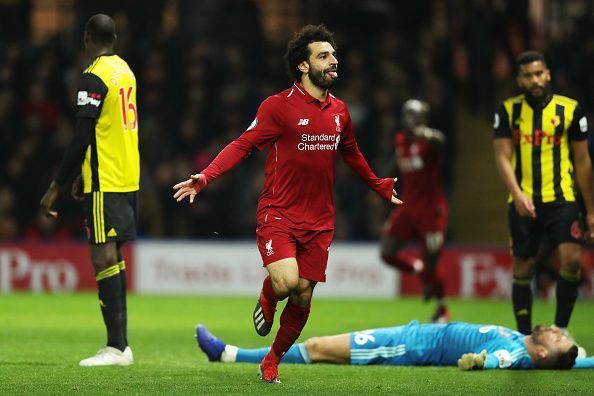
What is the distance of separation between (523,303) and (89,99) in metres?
3.70

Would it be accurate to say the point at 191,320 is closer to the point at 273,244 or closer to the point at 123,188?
the point at 123,188

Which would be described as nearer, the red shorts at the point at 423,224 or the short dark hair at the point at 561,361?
the short dark hair at the point at 561,361

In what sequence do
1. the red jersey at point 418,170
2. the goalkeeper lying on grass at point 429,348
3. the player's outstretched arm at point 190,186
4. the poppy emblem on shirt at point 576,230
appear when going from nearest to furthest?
the player's outstretched arm at point 190,186, the goalkeeper lying on grass at point 429,348, the poppy emblem on shirt at point 576,230, the red jersey at point 418,170

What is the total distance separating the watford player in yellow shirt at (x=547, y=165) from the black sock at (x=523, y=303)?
233 millimetres

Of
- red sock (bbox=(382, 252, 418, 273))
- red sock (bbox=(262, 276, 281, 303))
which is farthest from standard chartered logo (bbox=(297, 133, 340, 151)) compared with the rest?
red sock (bbox=(382, 252, 418, 273))

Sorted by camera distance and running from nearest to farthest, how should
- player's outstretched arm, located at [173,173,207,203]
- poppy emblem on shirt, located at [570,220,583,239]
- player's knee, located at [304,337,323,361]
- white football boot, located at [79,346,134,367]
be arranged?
player's outstretched arm, located at [173,173,207,203]
white football boot, located at [79,346,134,367]
player's knee, located at [304,337,323,361]
poppy emblem on shirt, located at [570,220,583,239]

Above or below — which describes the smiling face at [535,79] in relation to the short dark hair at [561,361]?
above

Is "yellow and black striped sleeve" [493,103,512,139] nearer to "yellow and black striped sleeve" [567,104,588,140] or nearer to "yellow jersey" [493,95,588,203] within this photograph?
"yellow jersey" [493,95,588,203]

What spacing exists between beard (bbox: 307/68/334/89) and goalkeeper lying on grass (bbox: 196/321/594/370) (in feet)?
6.01

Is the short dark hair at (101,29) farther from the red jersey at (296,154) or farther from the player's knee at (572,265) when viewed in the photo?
the player's knee at (572,265)

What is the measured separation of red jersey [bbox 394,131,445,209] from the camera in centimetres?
1266

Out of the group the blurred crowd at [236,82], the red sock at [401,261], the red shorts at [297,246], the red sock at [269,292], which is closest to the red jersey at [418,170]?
the red sock at [401,261]

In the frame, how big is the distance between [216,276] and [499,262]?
377 centimetres

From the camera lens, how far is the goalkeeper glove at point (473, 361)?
26.4 feet
